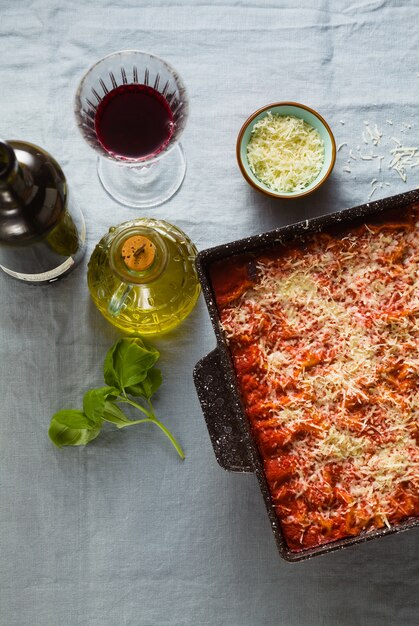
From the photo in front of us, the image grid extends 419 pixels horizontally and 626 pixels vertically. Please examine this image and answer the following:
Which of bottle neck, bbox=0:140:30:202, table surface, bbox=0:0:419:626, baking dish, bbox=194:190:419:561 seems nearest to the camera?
bottle neck, bbox=0:140:30:202

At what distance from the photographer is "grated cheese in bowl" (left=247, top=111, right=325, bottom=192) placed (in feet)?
6.72

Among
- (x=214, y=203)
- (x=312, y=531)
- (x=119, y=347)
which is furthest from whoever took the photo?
(x=214, y=203)

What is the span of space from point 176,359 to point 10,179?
0.74 metres

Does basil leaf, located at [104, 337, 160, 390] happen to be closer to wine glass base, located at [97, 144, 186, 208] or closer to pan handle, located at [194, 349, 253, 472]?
pan handle, located at [194, 349, 253, 472]

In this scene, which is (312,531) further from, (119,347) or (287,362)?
(119,347)

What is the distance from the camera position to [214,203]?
2.16m

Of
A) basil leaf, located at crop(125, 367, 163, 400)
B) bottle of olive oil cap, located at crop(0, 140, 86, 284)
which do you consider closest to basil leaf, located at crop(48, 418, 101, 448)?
basil leaf, located at crop(125, 367, 163, 400)

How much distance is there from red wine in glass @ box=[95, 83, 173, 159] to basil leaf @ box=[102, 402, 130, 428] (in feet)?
2.17

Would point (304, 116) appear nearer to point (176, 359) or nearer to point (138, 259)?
point (138, 259)

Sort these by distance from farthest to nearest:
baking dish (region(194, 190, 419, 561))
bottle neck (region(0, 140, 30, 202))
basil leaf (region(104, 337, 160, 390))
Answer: basil leaf (region(104, 337, 160, 390))
baking dish (region(194, 190, 419, 561))
bottle neck (region(0, 140, 30, 202))

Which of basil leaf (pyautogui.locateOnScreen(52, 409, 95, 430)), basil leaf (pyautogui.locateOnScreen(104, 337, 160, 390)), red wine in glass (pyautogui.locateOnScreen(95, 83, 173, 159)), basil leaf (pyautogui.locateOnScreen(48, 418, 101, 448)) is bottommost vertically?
basil leaf (pyautogui.locateOnScreen(48, 418, 101, 448))

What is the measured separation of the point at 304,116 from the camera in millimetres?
2068

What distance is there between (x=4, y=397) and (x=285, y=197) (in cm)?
96

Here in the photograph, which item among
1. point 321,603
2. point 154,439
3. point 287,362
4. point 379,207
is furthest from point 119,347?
point 321,603
